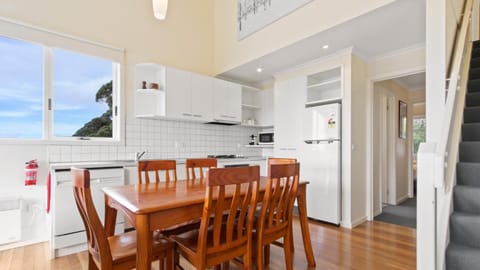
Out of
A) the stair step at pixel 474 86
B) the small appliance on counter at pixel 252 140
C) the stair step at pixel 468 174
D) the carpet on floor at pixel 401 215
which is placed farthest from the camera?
the small appliance on counter at pixel 252 140

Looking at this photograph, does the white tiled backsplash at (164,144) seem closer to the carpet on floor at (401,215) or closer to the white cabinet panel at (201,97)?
the white cabinet panel at (201,97)

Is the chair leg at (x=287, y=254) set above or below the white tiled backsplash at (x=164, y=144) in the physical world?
below

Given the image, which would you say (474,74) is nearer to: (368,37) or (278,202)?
(368,37)

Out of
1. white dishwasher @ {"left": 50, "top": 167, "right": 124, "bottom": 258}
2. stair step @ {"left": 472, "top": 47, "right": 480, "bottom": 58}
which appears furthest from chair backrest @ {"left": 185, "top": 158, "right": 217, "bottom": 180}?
stair step @ {"left": 472, "top": 47, "right": 480, "bottom": 58}

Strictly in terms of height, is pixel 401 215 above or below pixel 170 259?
below

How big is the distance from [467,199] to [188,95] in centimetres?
337

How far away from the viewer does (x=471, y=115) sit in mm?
2596

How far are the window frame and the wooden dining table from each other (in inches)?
67.6

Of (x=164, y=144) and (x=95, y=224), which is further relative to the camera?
(x=164, y=144)

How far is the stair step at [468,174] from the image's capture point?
6.68 feet

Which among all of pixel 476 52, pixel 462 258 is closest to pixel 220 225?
pixel 462 258

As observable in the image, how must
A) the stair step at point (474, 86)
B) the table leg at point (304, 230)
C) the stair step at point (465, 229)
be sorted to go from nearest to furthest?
the stair step at point (465, 229), the table leg at point (304, 230), the stair step at point (474, 86)

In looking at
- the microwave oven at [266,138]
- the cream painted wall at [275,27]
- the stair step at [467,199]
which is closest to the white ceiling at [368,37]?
the cream painted wall at [275,27]

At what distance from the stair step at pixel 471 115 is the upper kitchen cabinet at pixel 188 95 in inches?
128
